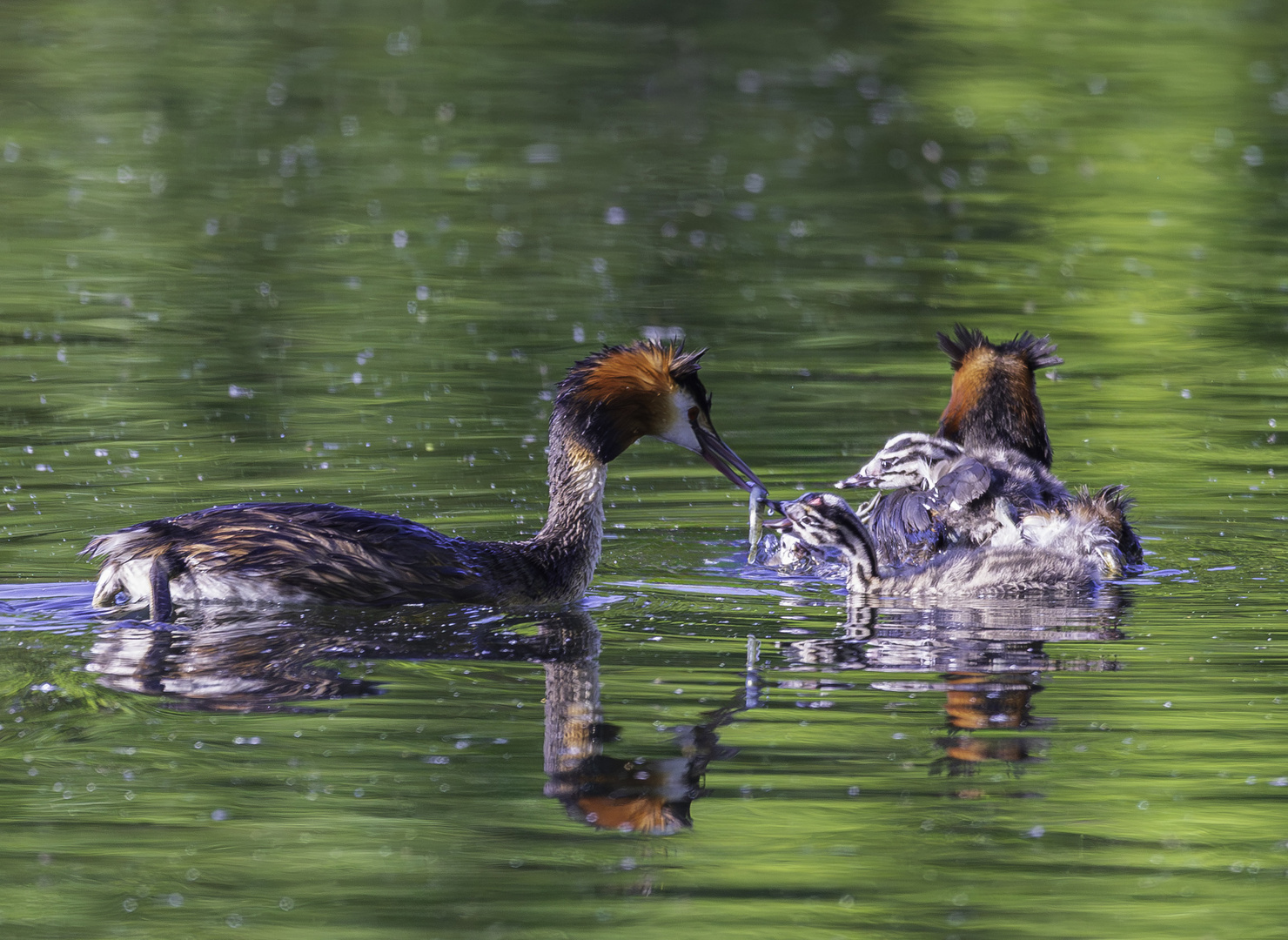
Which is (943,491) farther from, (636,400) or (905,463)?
(636,400)

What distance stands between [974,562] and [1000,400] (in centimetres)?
177

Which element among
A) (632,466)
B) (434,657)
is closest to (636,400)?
(434,657)

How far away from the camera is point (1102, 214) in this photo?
18016 millimetres

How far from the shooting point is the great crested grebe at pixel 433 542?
764 cm

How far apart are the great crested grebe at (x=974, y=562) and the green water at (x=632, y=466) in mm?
222

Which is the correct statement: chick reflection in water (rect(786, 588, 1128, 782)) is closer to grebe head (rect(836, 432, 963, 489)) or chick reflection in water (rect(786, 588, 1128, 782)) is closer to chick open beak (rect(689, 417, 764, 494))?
chick open beak (rect(689, 417, 764, 494))

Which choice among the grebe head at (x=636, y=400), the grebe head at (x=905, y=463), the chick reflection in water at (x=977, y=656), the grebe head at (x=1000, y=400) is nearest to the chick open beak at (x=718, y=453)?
the grebe head at (x=636, y=400)

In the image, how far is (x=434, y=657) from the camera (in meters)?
7.24

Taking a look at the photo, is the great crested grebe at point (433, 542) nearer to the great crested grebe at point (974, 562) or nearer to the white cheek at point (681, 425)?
the white cheek at point (681, 425)

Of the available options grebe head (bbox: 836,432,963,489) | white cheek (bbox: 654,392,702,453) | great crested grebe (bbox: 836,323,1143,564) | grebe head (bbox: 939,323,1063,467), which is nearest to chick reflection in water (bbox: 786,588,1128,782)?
great crested grebe (bbox: 836,323,1143,564)

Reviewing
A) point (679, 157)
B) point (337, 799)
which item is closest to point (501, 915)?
point (337, 799)

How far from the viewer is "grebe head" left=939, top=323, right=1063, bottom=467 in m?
10.0

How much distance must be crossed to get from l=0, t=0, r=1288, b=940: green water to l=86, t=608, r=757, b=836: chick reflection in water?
27mm

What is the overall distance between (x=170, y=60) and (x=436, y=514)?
16.6 metres
